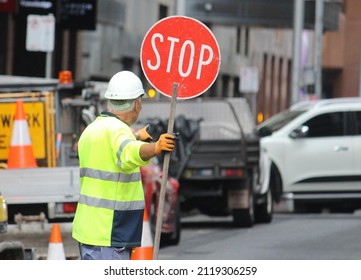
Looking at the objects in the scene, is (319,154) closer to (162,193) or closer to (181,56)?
(181,56)

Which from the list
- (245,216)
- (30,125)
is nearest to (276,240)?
(245,216)

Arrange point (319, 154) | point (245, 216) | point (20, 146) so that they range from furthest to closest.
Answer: point (319, 154)
point (245, 216)
point (20, 146)

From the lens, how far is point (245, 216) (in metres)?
22.4

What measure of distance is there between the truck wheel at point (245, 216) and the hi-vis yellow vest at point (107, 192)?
13371 millimetres

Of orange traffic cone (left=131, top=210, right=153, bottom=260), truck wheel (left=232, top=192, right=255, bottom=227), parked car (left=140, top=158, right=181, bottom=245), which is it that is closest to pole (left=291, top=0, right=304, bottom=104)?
truck wheel (left=232, top=192, right=255, bottom=227)

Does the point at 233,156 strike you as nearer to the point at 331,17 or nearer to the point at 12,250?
the point at 12,250

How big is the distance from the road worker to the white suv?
15937mm

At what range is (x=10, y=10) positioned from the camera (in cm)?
3038

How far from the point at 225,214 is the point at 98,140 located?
1551 cm

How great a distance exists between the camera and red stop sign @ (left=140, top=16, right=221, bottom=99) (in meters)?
9.85

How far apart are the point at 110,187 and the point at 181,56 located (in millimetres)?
1463

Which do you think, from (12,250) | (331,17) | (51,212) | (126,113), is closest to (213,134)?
(51,212)

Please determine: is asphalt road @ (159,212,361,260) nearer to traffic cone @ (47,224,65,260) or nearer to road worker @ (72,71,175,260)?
traffic cone @ (47,224,65,260)

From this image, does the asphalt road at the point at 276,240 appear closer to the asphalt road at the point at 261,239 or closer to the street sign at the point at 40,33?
the asphalt road at the point at 261,239
